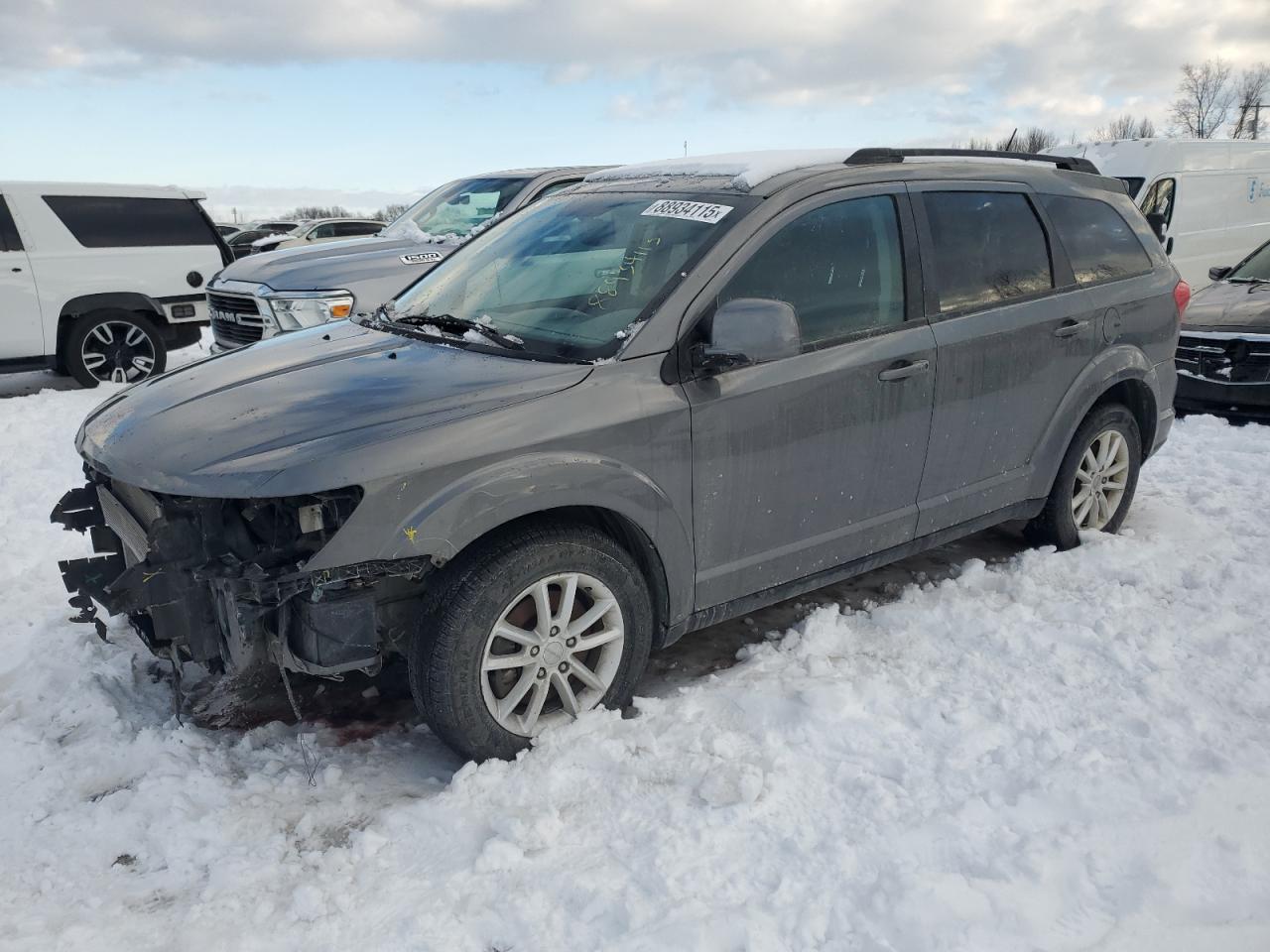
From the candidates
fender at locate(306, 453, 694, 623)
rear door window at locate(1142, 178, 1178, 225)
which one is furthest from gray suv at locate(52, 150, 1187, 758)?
rear door window at locate(1142, 178, 1178, 225)

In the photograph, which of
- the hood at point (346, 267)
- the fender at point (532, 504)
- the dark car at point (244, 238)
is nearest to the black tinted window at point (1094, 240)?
the fender at point (532, 504)

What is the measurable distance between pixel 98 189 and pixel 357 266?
4.42 metres

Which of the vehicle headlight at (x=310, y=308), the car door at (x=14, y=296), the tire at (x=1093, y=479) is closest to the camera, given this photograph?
the tire at (x=1093, y=479)

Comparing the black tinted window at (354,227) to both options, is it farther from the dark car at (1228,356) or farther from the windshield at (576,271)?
the windshield at (576,271)

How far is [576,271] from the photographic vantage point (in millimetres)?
3654

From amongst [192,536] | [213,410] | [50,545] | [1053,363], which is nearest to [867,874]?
[192,536]

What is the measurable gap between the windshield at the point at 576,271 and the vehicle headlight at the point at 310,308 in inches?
106

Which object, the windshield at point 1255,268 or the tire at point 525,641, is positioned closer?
the tire at point 525,641

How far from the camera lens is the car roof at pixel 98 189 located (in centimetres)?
926

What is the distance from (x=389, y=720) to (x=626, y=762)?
96cm

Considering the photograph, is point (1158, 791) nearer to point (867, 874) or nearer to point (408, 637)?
point (867, 874)

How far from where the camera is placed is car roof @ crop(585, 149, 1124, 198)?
365cm

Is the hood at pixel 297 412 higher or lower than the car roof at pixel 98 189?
lower

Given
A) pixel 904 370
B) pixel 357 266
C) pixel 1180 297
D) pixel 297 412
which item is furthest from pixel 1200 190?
pixel 297 412
